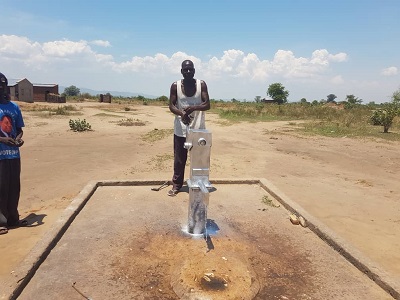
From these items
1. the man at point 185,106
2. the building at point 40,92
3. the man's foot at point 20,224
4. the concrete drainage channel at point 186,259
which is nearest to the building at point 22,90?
the building at point 40,92

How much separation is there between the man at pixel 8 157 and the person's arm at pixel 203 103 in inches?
80.8

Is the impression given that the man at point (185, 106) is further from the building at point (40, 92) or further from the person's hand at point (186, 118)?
the building at point (40, 92)

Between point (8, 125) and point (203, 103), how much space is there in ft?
7.80

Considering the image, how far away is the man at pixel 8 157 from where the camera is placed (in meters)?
3.78

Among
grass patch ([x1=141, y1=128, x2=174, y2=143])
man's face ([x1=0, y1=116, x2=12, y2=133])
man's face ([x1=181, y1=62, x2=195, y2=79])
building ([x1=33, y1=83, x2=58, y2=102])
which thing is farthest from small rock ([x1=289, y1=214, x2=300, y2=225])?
building ([x1=33, y1=83, x2=58, y2=102])

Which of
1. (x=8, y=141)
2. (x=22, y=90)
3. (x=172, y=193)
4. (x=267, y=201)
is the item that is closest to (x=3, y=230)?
(x=8, y=141)

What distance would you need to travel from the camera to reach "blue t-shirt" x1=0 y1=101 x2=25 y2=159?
378 cm

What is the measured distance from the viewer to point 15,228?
409 cm

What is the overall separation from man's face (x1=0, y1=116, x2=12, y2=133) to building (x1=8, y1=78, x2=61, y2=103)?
32.8m

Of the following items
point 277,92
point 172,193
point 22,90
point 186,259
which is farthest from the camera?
point 277,92

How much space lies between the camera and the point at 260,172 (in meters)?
7.84

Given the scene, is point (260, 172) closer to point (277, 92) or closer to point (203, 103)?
point (203, 103)

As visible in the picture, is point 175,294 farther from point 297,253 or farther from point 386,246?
point 386,246

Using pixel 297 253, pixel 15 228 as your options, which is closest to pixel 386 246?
pixel 297 253
